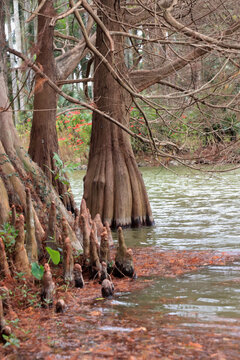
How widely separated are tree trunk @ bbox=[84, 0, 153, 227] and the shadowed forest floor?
507 cm

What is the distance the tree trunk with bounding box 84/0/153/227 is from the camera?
10500 mm

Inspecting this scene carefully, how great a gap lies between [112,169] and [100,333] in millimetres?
6598

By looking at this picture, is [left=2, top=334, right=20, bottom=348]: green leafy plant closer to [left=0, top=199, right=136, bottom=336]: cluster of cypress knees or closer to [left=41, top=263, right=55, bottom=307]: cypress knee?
[left=0, top=199, right=136, bottom=336]: cluster of cypress knees

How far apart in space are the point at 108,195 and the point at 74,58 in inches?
142

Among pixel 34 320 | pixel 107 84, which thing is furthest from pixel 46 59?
pixel 34 320

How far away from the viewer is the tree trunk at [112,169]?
10500mm

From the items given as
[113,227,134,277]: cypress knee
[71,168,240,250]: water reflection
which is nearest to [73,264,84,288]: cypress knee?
[113,227,134,277]: cypress knee

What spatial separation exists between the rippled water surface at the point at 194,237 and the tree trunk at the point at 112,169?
1.79ft

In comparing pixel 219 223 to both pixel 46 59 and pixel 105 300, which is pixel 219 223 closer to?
pixel 46 59

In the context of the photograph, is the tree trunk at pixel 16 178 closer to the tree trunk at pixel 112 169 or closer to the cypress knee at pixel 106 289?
the cypress knee at pixel 106 289

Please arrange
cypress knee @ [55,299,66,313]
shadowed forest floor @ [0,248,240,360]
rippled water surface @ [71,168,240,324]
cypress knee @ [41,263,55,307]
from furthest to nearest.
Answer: rippled water surface @ [71,168,240,324]
cypress knee @ [41,263,55,307]
cypress knee @ [55,299,66,313]
shadowed forest floor @ [0,248,240,360]

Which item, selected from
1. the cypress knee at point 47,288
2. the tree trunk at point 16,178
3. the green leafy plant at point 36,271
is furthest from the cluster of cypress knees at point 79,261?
the tree trunk at point 16,178

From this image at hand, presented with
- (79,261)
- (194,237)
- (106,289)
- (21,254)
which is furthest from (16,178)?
(194,237)

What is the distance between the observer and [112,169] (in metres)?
10.6
